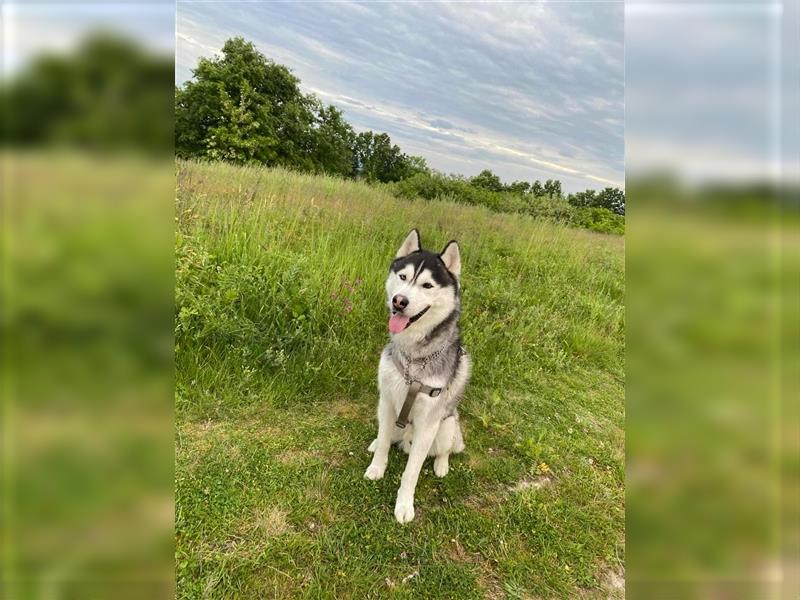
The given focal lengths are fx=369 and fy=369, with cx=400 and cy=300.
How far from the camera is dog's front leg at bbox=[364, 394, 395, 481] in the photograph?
330 centimetres

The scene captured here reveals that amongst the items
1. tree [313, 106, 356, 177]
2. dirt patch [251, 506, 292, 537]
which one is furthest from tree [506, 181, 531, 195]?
tree [313, 106, 356, 177]

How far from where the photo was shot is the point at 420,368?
10.6 ft

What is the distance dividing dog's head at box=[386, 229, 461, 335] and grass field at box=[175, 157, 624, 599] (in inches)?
54.9

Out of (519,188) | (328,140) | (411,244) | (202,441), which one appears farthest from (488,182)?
(328,140)

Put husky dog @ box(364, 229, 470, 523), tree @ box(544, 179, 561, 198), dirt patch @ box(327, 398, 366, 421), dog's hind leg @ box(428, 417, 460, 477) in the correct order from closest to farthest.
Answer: husky dog @ box(364, 229, 470, 523)
dog's hind leg @ box(428, 417, 460, 477)
dirt patch @ box(327, 398, 366, 421)
tree @ box(544, 179, 561, 198)

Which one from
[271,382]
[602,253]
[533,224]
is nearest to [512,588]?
[271,382]

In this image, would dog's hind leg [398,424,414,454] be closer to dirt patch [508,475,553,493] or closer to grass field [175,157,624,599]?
grass field [175,157,624,599]

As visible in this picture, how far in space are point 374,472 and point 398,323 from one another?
1.38 metres

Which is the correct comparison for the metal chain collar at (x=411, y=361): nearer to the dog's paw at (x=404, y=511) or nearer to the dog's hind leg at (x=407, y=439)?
the dog's hind leg at (x=407, y=439)
